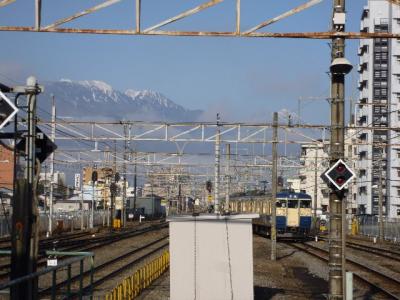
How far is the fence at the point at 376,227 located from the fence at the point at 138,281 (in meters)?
30.2

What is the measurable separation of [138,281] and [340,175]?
27.0 feet

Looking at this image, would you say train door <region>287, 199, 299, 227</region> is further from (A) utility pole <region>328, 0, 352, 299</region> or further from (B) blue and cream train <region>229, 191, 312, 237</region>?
(A) utility pole <region>328, 0, 352, 299</region>

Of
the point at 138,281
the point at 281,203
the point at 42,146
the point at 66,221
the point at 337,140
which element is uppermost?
the point at 337,140

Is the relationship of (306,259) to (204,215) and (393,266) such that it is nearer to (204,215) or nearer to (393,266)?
(393,266)

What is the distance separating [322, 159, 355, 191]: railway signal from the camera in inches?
482

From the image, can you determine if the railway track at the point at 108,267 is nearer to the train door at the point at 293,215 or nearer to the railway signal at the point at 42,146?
the railway signal at the point at 42,146

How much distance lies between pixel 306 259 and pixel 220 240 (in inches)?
718

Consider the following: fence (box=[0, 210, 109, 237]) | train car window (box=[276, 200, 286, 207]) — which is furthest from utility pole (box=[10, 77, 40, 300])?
train car window (box=[276, 200, 286, 207])

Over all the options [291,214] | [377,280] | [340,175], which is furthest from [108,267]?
[291,214]

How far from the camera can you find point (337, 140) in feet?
41.4

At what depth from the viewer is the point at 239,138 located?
38.0 metres

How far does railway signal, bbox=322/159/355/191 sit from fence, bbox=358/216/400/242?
132ft

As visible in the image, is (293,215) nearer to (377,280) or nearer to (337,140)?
(377,280)

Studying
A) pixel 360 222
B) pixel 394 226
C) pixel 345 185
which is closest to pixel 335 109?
pixel 345 185
